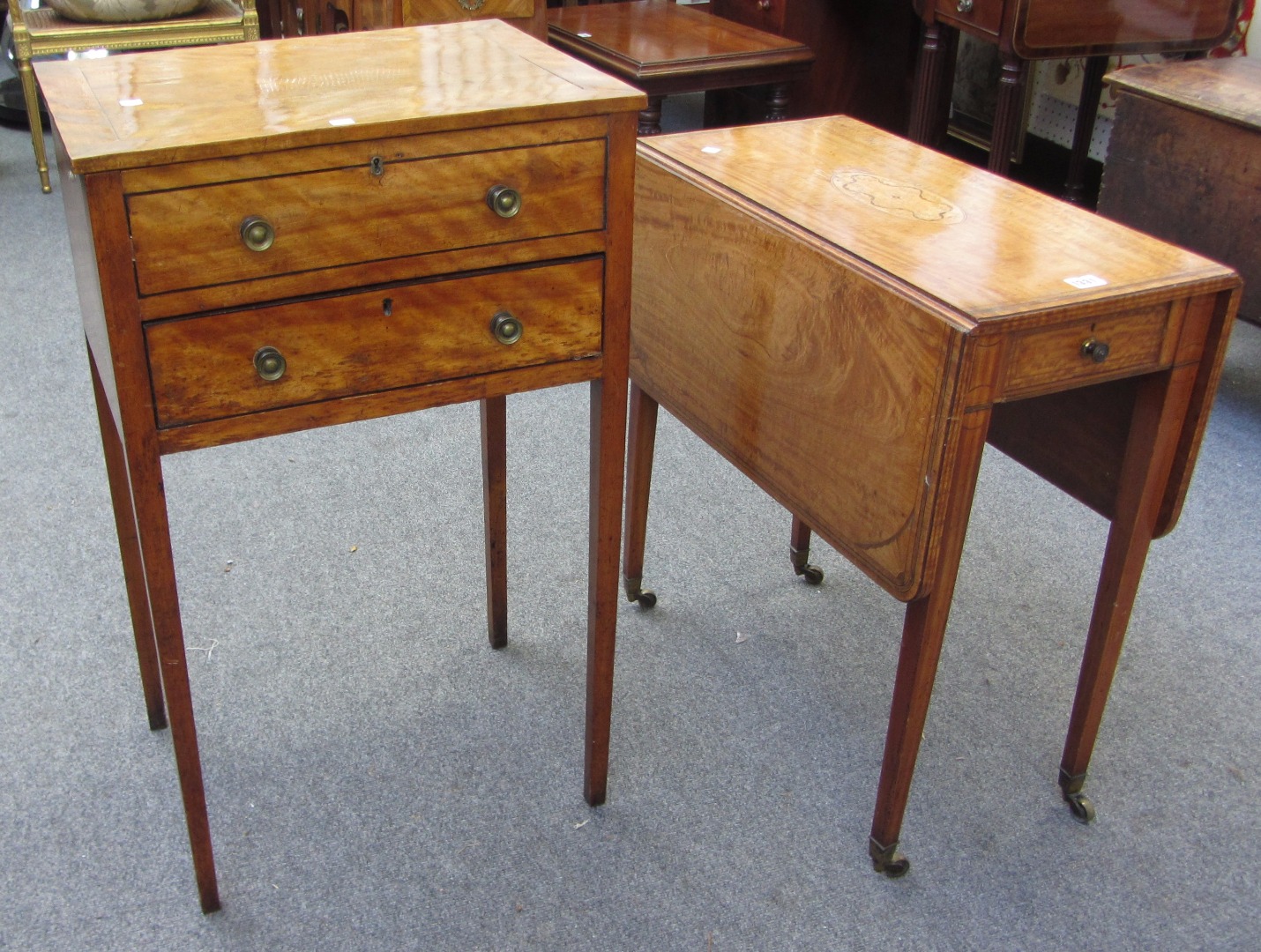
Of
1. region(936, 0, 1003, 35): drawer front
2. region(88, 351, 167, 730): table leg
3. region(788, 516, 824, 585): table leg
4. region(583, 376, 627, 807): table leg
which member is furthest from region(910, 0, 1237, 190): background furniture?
region(88, 351, 167, 730): table leg

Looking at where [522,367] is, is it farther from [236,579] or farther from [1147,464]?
[236,579]

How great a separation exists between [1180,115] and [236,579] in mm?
1991

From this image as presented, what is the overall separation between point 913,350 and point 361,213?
1.94 feet

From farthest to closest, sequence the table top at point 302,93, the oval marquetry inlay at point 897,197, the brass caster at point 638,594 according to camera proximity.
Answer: the brass caster at point 638,594, the oval marquetry inlay at point 897,197, the table top at point 302,93

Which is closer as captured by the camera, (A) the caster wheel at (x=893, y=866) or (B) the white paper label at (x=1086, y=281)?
(B) the white paper label at (x=1086, y=281)

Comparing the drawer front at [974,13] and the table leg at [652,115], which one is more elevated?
the drawer front at [974,13]

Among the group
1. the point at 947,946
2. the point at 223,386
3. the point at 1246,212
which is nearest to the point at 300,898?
the point at 223,386

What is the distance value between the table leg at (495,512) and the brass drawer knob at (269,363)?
0.50 m

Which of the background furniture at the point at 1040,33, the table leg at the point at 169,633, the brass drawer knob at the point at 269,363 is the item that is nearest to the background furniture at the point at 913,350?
the brass drawer knob at the point at 269,363

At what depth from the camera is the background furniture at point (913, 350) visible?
4.48 feet

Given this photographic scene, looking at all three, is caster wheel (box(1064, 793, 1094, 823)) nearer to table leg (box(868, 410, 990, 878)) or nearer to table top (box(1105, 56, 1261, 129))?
table leg (box(868, 410, 990, 878))

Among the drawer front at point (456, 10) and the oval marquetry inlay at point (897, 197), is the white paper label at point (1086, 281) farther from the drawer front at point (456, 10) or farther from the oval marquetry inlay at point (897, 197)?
the drawer front at point (456, 10)

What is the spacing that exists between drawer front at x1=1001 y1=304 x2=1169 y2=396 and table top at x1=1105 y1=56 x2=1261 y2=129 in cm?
124

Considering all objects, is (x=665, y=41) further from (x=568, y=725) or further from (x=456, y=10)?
(x=568, y=725)
